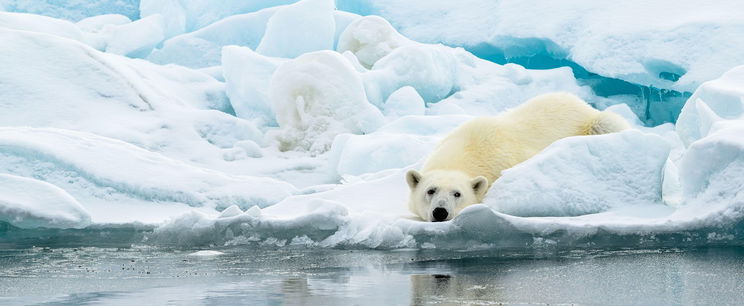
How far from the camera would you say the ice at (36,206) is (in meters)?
5.84

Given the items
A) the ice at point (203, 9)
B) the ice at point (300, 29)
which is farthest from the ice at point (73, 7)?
the ice at point (300, 29)

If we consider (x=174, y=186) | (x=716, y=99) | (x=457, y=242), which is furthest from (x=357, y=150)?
(x=457, y=242)

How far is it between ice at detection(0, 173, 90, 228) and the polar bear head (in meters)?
2.22

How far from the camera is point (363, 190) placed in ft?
22.7

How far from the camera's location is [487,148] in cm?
641

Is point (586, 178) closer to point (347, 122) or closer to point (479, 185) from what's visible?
point (479, 185)

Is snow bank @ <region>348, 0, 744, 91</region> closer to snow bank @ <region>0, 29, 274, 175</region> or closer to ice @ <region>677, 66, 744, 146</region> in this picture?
ice @ <region>677, 66, 744, 146</region>

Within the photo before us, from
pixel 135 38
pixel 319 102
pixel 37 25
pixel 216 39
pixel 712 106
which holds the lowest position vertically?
pixel 712 106

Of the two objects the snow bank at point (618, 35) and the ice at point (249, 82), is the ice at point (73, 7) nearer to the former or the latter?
the snow bank at point (618, 35)

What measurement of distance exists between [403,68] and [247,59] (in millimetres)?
2457

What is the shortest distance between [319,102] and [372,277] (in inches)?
338

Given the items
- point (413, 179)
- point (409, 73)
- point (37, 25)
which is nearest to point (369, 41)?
point (409, 73)

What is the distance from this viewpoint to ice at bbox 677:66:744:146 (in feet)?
21.7

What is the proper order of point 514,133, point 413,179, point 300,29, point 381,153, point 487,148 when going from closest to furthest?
point 413,179 < point 487,148 < point 514,133 < point 381,153 < point 300,29
